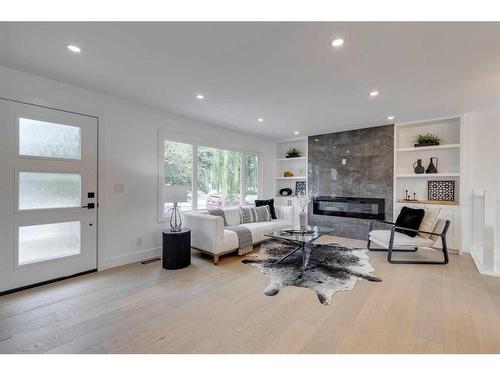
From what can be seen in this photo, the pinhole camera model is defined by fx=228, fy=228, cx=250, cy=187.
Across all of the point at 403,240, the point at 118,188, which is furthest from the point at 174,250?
the point at 403,240

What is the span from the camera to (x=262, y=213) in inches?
187

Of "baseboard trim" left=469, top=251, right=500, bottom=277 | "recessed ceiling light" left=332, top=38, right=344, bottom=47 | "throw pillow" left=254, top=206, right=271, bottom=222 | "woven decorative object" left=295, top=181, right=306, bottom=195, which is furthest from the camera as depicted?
"woven decorative object" left=295, top=181, right=306, bottom=195

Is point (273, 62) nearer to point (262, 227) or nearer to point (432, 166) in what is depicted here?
point (262, 227)

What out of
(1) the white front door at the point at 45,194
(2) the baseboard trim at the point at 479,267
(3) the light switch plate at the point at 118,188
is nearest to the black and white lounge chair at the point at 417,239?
(2) the baseboard trim at the point at 479,267

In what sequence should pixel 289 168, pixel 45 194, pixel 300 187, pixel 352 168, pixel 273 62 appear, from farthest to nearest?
pixel 289 168 → pixel 300 187 → pixel 352 168 → pixel 45 194 → pixel 273 62

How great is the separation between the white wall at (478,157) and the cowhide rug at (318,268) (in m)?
1.86

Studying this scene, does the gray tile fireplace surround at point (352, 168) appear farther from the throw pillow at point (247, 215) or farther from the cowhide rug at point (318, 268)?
the throw pillow at point (247, 215)

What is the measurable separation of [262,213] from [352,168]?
7.50ft

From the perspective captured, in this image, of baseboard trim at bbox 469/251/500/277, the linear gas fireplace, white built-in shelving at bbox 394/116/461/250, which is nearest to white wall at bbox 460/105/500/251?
white built-in shelving at bbox 394/116/461/250

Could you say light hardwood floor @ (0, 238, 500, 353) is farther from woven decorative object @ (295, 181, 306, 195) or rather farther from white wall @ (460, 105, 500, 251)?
woven decorative object @ (295, 181, 306, 195)

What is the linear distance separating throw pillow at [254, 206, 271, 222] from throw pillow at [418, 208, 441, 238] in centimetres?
262

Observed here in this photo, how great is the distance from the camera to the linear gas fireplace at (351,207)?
480 cm

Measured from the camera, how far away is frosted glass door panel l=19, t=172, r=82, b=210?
2590 mm
